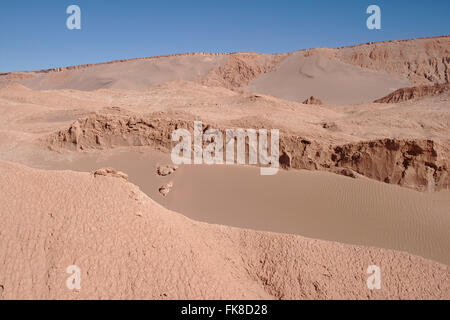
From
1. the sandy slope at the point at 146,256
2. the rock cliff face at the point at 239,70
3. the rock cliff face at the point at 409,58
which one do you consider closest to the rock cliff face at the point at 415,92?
the rock cliff face at the point at 409,58

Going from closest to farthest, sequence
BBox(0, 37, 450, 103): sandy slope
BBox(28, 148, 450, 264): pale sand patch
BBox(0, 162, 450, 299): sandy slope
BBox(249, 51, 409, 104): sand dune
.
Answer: BBox(0, 162, 450, 299): sandy slope
BBox(28, 148, 450, 264): pale sand patch
BBox(249, 51, 409, 104): sand dune
BBox(0, 37, 450, 103): sandy slope

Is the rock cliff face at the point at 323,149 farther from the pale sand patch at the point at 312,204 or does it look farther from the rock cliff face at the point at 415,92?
the rock cliff face at the point at 415,92

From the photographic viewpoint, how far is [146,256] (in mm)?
3064

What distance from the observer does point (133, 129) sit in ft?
28.3

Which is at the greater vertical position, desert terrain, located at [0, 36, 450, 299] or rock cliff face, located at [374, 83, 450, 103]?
rock cliff face, located at [374, 83, 450, 103]

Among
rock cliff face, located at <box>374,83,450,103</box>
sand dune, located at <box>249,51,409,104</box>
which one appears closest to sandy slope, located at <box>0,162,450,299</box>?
rock cliff face, located at <box>374,83,450,103</box>

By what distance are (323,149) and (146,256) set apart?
5.34 metres


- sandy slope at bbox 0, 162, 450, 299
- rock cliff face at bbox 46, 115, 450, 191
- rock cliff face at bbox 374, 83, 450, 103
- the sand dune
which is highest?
the sand dune

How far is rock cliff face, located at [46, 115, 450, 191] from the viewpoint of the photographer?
6.44 metres

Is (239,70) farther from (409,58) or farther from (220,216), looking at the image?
(220,216)

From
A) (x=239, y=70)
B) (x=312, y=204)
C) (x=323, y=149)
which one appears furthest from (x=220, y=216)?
(x=239, y=70)

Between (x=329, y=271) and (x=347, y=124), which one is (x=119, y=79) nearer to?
(x=347, y=124)

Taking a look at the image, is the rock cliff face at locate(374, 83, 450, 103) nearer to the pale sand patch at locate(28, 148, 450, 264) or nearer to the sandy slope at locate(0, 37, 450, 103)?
the sandy slope at locate(0, 37, 450, 103)

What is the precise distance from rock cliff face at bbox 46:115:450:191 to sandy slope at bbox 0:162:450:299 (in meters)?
3.04
